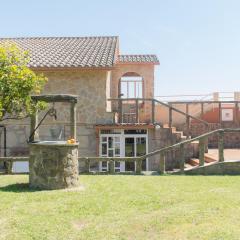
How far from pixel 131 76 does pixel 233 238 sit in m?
18.3

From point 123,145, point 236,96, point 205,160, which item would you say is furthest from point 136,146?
point 236,96

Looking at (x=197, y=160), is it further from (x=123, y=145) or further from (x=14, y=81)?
(x=14, y=81)

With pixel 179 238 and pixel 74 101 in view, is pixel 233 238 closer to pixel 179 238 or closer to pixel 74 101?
pixel 179 238

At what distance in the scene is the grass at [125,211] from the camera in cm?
699

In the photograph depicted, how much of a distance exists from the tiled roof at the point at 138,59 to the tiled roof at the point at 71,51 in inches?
31.1

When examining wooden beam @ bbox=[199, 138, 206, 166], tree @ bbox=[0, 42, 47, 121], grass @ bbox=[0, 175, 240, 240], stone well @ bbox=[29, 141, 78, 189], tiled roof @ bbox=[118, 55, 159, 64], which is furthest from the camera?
tiled roof @ bbox=[118, 55, 159, 64]

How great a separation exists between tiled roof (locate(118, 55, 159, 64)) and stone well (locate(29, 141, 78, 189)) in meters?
12.8

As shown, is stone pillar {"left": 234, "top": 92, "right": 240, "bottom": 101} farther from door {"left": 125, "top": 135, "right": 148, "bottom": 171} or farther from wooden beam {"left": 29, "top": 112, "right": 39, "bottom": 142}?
wooden beam {"left": 29, "top": 112, "right": 39, "bottom": 142}

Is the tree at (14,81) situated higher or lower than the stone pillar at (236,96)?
lower

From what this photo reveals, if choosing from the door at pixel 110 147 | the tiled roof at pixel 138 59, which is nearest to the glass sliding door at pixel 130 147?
the door at pixel 110 147

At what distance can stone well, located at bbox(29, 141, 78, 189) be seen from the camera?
1072 centimetres

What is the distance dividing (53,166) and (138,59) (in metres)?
13.8

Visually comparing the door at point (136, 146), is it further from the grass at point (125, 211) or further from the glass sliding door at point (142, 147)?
the grass at point (125, 211)

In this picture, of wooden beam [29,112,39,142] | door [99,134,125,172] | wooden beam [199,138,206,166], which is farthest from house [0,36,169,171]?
wooden beam [29,112,39,142]
